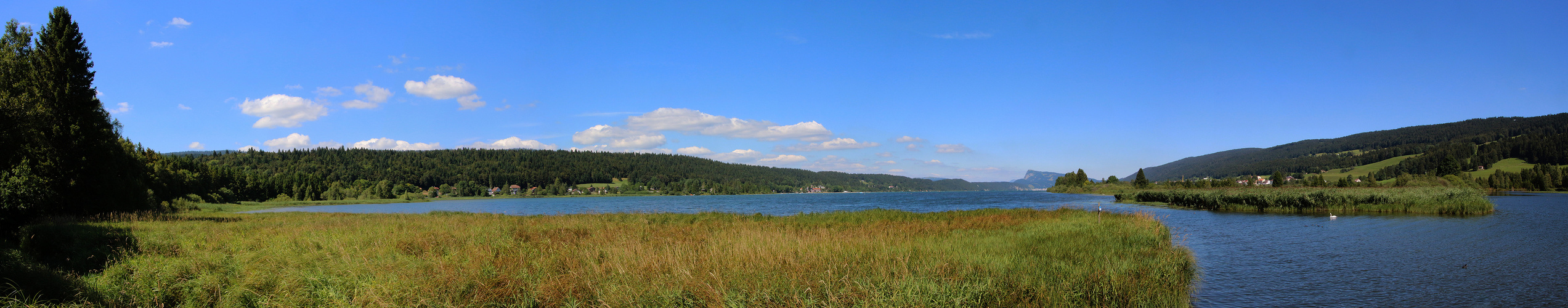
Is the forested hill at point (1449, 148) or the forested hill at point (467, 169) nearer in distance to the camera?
the forested hill at point (1449, 148)

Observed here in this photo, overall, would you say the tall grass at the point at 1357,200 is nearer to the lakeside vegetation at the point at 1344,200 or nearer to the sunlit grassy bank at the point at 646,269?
the lakeside vegetation at the point at 1344,200

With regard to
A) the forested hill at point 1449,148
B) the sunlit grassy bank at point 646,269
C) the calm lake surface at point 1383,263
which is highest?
the forested hill at point 1449,148

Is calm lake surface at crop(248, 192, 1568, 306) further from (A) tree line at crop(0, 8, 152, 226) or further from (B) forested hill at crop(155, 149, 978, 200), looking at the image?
(B) forested hill at crop(155, 149, 978, 200)

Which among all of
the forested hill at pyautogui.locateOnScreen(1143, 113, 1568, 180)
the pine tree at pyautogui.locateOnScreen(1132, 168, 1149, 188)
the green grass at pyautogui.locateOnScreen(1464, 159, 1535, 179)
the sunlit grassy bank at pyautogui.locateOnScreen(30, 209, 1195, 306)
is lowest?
the sunlit grassy bank at pyautogui.locateOnScreen(30, 209, 1195, 306)

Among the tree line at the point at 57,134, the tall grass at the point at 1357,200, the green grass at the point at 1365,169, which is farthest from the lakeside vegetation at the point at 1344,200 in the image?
the green grass at the point at 1365,169

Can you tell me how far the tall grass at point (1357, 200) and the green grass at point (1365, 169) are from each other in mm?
103706

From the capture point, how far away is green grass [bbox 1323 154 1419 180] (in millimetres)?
121875

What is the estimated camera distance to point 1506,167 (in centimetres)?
10306

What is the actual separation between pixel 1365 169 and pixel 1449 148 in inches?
508

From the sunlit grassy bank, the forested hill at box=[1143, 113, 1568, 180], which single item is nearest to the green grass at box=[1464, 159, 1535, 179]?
the forested hill at box=[1143, 113, 1568, 180]

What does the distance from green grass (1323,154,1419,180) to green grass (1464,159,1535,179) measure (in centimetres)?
1418

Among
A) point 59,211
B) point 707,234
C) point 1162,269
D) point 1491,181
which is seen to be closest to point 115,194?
point 59,211

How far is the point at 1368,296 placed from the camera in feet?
35.8

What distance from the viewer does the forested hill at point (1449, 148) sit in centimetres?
10506
